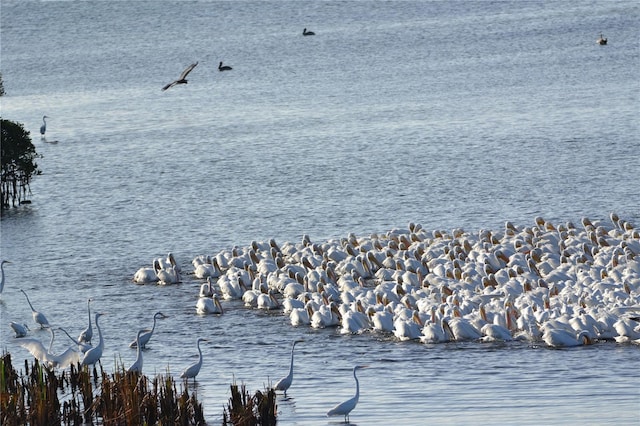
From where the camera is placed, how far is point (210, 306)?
84.9 ft

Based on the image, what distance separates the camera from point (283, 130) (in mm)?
61062

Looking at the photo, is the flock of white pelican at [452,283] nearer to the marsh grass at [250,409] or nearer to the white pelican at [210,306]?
the white pelican at [210,306]

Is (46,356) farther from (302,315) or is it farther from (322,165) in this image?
(322,165)

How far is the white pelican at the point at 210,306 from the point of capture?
25859mm

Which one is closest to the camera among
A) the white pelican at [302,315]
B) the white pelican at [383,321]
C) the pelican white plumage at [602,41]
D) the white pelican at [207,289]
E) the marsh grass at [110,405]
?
the marsh grass at [110,405]

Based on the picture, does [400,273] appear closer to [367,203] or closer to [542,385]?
[542,385]

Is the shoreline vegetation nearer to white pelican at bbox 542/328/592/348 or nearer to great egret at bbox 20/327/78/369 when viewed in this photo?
great egret at bbox 20/327/78/369

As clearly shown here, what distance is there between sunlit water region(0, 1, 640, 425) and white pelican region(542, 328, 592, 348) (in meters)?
0.28

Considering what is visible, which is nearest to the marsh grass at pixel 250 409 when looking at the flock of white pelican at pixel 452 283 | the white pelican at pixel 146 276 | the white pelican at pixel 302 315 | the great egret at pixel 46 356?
the great egret at pixel 46 356

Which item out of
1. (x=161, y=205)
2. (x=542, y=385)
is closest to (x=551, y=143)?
(x=161, y=205)

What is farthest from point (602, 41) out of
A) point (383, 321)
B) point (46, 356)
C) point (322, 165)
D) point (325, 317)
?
point (46, 356)

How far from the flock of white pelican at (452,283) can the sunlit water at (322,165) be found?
397mm

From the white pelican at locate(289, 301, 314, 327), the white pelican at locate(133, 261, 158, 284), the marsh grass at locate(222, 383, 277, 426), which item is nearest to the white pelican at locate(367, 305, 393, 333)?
the white pelican at locate(289, 301, 314, 327)

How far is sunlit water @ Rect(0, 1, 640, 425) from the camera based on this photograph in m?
20.8
